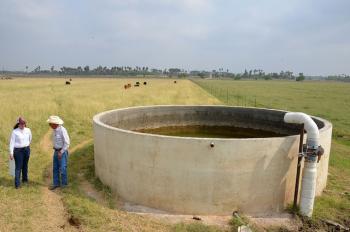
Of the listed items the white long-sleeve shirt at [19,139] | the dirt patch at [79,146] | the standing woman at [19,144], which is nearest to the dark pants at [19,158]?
the standing woman at [19,144]

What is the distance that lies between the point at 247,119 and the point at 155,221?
7973mm

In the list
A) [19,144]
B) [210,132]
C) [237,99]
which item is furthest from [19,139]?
[237,99]

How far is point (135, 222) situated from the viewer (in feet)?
21.8

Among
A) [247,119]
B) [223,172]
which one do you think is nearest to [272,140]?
[223,172]

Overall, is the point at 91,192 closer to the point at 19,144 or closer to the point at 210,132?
the point at 19,144

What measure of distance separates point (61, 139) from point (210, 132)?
24.2 ft

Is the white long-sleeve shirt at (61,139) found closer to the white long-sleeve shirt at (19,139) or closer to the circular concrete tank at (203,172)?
the white long-sleeve shirt at (19,139)

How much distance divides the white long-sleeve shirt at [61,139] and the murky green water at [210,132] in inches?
218

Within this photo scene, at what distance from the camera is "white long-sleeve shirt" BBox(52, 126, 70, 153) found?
7.73 meters

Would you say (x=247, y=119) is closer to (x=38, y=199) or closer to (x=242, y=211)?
(x=242, y=211)

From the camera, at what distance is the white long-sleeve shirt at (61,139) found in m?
7.73

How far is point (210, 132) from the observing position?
13.9 m

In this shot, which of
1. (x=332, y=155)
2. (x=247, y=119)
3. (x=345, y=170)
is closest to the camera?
(x=345, y=170)

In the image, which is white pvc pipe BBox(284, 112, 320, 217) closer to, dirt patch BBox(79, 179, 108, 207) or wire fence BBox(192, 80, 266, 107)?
dirt patch BBox(79, 179, 108, 207)
